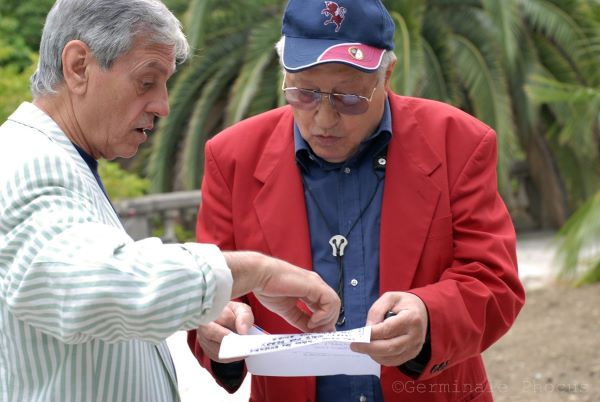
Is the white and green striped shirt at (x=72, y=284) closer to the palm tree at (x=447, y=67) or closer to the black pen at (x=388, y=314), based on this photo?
the black pen at (x=388, y=314)

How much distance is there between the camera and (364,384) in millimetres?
2928

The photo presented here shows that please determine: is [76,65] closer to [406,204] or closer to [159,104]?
[159,104]

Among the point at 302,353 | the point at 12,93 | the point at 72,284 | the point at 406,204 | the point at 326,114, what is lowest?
the point at 12,93

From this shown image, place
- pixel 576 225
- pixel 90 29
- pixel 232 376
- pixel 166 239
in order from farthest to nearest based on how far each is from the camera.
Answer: pixel 166 239 < pixel 576 225 < pixel 232 376 < pixel 90 29

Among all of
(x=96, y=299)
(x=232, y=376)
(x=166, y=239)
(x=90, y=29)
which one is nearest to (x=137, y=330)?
(x=96, y=299)

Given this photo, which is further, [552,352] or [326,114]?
[552,352]

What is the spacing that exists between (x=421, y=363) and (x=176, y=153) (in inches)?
396

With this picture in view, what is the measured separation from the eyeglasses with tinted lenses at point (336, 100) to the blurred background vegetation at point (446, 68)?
7.36 m

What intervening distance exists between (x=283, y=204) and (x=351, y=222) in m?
0.21

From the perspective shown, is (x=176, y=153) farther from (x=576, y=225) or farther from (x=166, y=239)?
(x=576, y=225)

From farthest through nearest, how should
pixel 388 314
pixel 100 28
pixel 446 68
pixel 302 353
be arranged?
pixel 446 68 → pixel 388 314 → pixel 302 353 → pixel 100 28

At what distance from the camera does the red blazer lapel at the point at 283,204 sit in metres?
2.98

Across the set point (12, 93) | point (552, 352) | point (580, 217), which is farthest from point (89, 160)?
point (580, 217)

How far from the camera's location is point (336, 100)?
2.99 metres
